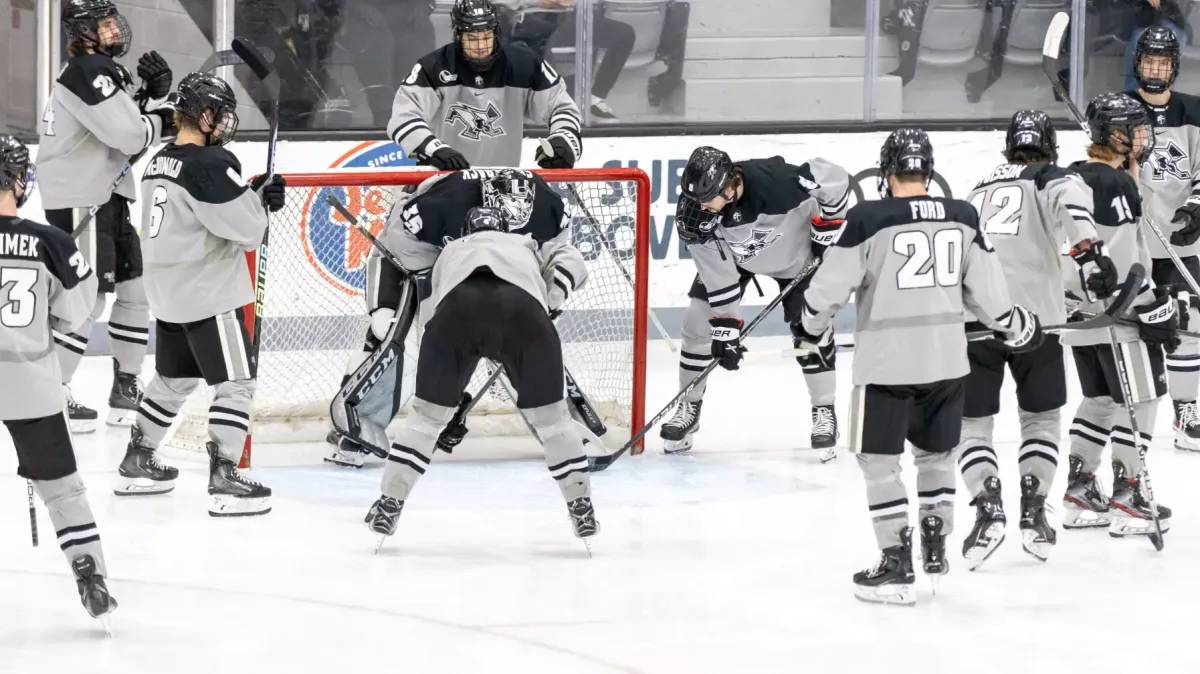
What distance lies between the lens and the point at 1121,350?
13.0ft

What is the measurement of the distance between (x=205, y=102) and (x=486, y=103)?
1.08m

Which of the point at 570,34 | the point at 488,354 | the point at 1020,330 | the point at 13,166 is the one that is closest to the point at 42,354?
the point at 13,166

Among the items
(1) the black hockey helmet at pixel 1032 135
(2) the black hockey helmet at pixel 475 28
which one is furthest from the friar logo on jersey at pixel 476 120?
(1) the black hockey helmet at pixel 1032 135

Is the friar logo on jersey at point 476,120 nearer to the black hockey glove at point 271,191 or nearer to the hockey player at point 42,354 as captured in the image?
the black hockey glove at point 271,191

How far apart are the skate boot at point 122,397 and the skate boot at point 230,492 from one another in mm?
1164

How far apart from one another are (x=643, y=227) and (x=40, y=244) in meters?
2.35

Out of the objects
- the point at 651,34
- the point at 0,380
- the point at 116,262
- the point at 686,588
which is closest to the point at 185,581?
the point at 0,380

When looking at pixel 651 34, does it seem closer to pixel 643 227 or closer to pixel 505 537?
pixel 643 227

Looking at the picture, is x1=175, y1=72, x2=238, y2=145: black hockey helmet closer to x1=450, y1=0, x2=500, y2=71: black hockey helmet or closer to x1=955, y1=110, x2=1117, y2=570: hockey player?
x1=450, y1=0, x2=500, y2=71: black hockey helmet

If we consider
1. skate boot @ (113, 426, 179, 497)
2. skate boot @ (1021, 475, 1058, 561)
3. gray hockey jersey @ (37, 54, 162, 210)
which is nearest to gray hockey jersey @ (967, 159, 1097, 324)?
skate boot @ (1021, 475, 1058, 561)

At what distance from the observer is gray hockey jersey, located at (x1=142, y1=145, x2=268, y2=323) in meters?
4.09

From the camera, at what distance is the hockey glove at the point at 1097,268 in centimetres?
367

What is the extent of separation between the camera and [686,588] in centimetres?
360

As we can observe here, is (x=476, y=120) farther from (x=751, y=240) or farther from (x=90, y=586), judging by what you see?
(x=90, y=586)
